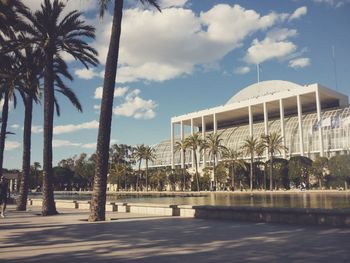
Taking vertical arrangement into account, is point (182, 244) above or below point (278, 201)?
above

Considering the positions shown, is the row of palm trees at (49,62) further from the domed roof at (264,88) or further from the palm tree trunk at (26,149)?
the domed roof at (264,88)

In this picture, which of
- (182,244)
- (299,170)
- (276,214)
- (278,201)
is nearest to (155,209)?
(276,214)

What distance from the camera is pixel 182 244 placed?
9.93m

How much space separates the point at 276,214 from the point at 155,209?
7.39 metres

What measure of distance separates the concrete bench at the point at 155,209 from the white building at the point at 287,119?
211 ft

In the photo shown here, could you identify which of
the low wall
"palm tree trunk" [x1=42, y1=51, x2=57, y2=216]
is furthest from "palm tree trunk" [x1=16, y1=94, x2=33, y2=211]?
the low wall

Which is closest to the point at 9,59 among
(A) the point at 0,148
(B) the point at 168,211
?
(A) the point at 0,148

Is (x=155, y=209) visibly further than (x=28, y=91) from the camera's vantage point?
No

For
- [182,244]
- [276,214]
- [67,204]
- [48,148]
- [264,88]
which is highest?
[264,88]

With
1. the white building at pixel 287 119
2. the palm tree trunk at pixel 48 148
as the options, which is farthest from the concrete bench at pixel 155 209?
the white building at pixel 287 119

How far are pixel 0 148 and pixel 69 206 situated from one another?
7.98 metres

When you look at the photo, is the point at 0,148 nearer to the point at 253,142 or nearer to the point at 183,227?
the point at 183,227

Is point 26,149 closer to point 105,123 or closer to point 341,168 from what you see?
point 105,123

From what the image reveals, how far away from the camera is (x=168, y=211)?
18.8m
